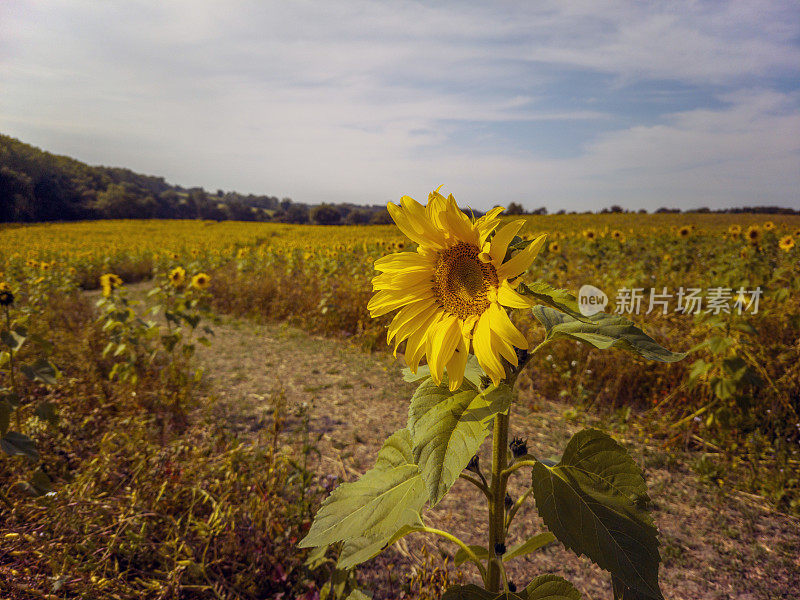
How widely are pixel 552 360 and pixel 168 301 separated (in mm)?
4364

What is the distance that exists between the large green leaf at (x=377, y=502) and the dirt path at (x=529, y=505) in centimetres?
135

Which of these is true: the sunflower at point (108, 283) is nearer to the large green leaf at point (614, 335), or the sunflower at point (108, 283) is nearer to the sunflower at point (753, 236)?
the large green leaf at point (614, 335)

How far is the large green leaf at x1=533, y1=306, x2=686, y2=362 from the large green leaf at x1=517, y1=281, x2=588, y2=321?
0.05 metres

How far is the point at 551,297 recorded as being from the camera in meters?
0.86

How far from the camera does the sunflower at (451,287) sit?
88 cm

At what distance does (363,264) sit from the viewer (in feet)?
27.3

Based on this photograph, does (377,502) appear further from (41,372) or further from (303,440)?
(41,372)

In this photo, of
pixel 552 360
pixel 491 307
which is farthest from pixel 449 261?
pixel 552 360

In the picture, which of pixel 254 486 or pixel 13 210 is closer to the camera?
pixel 254 486

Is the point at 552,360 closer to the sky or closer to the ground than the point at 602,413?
closer to the sky

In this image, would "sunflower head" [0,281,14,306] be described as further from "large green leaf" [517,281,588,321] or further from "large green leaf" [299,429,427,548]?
"large green leaf" [517,281,588,321]

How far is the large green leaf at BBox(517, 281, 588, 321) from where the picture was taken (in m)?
0.83

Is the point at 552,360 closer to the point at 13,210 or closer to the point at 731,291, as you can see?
the point at 731,291

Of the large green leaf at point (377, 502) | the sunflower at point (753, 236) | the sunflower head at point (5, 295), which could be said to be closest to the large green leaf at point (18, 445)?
the sunflower head at point (5, 295)
